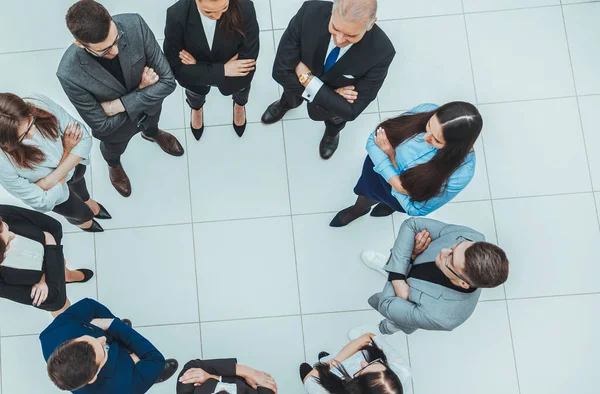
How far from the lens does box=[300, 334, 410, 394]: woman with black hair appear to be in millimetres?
2512

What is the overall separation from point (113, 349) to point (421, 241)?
1.79m

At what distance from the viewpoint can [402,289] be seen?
8.96 ft

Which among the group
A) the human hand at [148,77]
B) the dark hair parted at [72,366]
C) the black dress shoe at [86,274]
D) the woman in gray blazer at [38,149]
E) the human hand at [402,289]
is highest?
the human hand at [148,77]

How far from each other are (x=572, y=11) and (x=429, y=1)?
3.73ft

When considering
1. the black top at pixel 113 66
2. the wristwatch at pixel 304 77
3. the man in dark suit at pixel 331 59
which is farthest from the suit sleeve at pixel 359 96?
the black top at pixel 113 66

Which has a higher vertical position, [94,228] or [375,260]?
[94,228]

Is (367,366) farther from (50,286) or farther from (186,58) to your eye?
(186,58)

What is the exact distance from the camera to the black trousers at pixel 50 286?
269 centimetres

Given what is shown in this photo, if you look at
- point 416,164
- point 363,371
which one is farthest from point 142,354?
point 416,164

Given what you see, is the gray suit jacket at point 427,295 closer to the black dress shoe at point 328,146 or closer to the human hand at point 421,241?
the human hand at point 421,241

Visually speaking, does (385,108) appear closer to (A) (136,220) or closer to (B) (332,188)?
(B) (332,188)

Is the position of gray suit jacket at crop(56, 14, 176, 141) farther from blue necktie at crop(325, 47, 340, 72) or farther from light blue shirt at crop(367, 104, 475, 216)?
light blue shirt at crop(367, 104, 475, 216)

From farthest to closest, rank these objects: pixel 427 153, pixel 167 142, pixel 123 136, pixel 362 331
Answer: pixel 167 142 < pixel 362 331 < pixel 123 136 < pixel 427 153

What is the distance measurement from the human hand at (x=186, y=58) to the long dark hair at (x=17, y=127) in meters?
0.75
